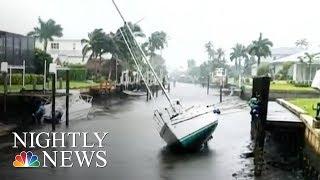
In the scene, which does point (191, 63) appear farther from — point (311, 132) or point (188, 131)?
point (311, 132)

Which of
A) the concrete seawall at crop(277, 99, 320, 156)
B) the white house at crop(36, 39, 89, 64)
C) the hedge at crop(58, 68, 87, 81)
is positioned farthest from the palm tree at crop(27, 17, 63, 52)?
the concrete seawall at crop(277, 99, 320, 156)

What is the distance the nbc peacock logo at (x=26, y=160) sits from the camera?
19.7 m

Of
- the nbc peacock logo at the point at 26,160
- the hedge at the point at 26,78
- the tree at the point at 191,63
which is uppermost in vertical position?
the tree at the point at 191,63

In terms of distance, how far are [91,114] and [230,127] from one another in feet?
39.6

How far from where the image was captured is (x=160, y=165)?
21375 millimetres

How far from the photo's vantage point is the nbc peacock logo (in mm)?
19697

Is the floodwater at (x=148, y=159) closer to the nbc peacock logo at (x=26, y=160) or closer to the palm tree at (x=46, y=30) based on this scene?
the nbc peacock logo at (x=26, y=160)

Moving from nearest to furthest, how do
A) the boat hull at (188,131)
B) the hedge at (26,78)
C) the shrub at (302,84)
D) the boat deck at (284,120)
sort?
the boat deck at (284,120) → the boat hull at (188,131) → the hedge at (26,78) → the shrub at (302,84)

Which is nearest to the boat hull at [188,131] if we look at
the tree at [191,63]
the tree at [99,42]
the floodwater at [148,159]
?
the floodwater at [148,159]

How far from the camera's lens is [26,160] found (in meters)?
20.8

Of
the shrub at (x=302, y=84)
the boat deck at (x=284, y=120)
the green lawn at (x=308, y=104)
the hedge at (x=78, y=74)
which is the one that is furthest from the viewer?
the hedge at (x=78, y=74)

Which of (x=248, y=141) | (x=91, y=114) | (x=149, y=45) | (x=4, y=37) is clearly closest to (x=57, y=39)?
(x=149, y=45)

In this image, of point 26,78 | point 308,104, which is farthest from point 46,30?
point 308,104

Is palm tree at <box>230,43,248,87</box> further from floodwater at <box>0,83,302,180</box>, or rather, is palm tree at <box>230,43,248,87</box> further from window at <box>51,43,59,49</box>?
floodwater at <box>0,83,302,180</box>
